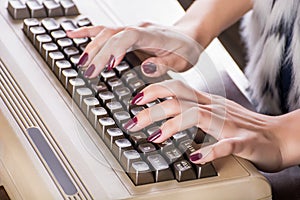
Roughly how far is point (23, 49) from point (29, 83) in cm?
8

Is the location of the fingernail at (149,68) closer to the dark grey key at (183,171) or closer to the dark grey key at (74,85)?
the dark grey key at (74,85)

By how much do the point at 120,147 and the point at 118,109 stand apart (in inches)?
3.0

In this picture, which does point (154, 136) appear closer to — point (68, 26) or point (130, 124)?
point (130, 124)

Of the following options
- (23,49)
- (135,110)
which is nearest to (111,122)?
(135,110)

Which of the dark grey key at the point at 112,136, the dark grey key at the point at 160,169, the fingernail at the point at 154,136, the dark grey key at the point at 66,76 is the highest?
the dark grey key at the point at 66,76

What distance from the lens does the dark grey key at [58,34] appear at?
1.07 metres

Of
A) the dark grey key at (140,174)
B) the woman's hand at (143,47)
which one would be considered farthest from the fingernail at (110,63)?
the dark grey key at (140,174)

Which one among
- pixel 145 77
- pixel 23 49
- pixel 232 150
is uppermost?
pixel 23 49

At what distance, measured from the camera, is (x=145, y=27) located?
3.73 feet

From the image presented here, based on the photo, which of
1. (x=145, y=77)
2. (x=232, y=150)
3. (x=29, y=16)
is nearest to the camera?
(x=232, y=150)

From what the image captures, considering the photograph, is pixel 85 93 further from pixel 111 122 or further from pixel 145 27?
pixel 145 27

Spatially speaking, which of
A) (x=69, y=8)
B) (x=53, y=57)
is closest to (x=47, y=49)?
(x=53, y=57)

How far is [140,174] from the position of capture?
83 centimetres

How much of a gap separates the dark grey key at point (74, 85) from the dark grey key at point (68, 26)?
0.40 ft
